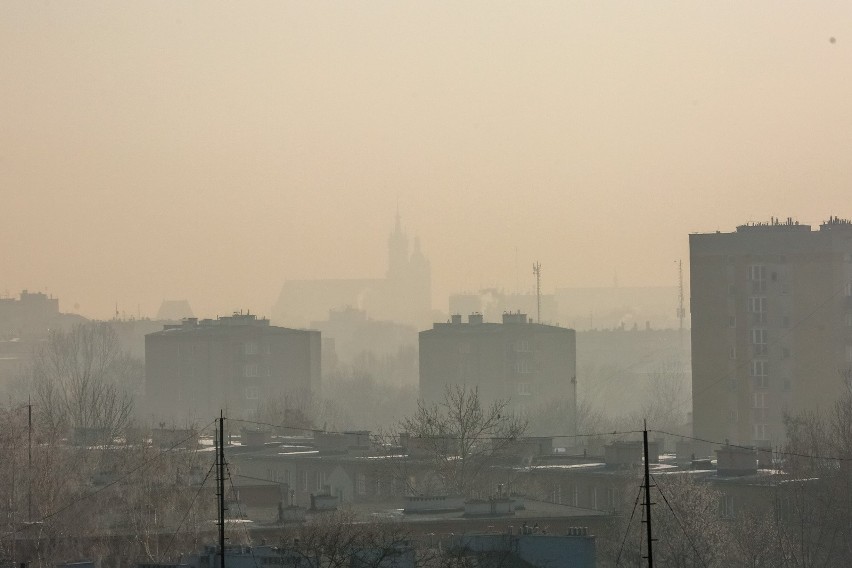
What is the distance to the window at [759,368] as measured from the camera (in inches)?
3103

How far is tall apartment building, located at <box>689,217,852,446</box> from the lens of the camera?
77375 millimetres

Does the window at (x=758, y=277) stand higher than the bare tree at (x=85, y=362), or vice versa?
the window at (x=758, y=277)

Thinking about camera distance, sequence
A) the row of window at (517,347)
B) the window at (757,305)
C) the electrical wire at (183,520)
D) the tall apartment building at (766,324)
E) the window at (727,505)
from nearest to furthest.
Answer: the electrical wire at (183,520), the window at (727,505), the tall apartment building at (766,324), the window at (757,305), the row of window at (517,347)

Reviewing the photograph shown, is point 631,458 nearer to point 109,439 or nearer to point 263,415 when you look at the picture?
point 109,439

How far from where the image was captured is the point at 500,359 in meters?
103

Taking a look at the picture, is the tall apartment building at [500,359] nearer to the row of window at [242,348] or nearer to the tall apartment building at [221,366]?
the tall apartment building at [221,366]

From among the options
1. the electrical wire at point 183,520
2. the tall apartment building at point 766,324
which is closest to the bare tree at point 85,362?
the tall apartment building at point 766,324

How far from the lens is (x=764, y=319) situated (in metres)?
79.8

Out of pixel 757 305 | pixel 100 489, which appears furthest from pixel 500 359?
pixel 100 489

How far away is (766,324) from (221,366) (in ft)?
128

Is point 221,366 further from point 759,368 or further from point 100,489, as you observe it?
point 100,489

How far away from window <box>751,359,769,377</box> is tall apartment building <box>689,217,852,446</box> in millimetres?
42

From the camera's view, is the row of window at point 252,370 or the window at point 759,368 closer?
the window at point 759,368

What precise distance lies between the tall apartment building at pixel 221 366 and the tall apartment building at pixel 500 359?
7.65 m
